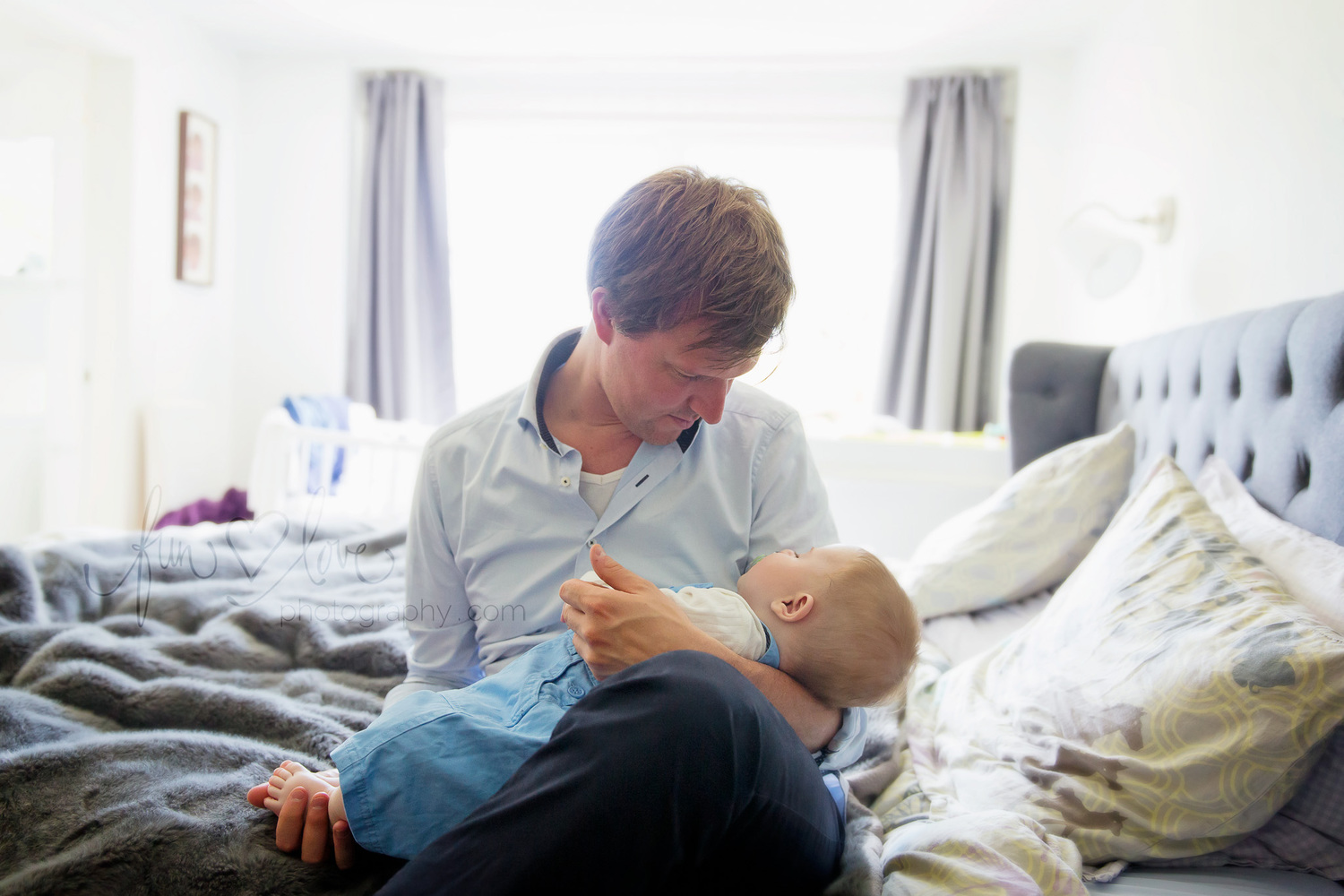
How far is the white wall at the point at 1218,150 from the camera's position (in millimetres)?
1663

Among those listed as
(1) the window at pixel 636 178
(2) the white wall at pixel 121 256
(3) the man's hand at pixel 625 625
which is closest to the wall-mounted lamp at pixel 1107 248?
(1) the window at pixel 636 178

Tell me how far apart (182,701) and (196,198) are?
3.57 m

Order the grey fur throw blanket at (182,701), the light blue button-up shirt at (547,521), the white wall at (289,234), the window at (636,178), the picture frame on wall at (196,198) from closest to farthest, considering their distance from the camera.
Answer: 1. the grey fur throw blanket at (182,701)
2. the light blue button-up shirt at (547,521)
3. the picture frame on wall at (196,198)
4. the window at (636,178)
5. the white wall at (289,234)

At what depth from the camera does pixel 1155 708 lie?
0.97 meters

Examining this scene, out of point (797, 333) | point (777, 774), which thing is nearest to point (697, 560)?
point (777, 774)

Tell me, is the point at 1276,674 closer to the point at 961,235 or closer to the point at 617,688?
the point at 617,688

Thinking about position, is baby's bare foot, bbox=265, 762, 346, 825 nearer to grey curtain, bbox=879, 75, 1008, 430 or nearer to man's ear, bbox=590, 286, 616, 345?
man's ear, bbox=590, 286, 616, 345

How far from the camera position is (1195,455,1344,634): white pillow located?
1.02 meters

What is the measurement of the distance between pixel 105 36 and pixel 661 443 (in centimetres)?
365

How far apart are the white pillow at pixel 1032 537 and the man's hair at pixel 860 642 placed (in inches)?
28.5

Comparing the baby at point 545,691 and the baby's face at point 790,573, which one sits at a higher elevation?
the baby's face at point 790,573

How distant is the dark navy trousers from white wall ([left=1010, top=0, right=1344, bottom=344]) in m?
1.52

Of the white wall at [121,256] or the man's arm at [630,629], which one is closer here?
the man's arm at [630,629]

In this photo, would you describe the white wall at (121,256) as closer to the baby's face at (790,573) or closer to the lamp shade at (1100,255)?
the baby's face at (790,573)
